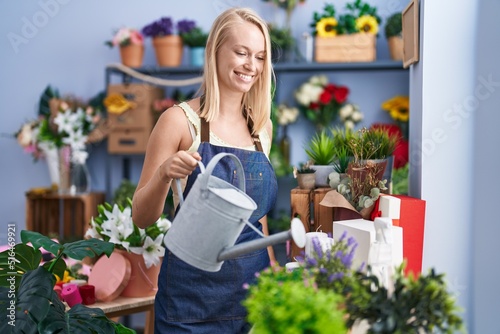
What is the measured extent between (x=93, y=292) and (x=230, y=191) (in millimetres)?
1067

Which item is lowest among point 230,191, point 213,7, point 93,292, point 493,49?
point 93,292

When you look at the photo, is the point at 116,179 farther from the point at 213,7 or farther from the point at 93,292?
the point at 93,292

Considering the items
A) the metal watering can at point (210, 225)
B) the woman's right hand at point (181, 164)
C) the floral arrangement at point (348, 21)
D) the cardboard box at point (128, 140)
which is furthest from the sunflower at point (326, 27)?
the metal watering can at point (210, 225)

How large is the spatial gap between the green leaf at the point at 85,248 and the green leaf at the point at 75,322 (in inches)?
5.3

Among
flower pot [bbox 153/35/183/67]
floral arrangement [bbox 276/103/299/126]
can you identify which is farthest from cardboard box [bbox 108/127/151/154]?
floral arrangement [bbox 276/103/299/126]

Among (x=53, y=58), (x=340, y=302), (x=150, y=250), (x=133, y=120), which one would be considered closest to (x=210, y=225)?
(x=340, y=302)

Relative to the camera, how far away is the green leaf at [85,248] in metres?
1.74

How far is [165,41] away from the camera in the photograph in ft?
13.5

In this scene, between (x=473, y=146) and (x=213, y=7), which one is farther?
(x=213, y=7)

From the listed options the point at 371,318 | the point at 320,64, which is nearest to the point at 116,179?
the point at 320,64

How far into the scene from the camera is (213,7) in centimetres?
434

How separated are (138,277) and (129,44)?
227 centimetres

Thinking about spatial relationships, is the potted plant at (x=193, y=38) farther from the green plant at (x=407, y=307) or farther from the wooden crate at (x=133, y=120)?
the green plant at (x=407, y=307)

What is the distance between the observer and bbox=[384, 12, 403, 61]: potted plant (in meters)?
3.81
